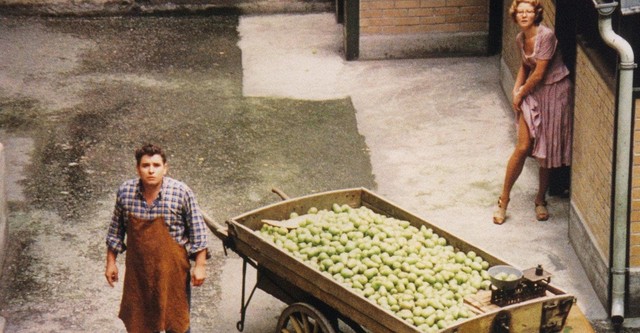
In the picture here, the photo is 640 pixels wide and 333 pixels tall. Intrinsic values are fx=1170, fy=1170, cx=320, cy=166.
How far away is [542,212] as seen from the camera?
10.8 m

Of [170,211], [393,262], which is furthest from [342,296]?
[170,211]

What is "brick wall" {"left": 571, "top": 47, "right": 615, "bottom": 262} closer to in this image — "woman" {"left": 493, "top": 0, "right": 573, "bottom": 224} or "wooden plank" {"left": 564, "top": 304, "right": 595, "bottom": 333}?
→ "woman" {"left": 493, "top": 0, "right": 573, "bottom": 224}

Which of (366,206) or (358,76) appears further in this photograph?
(358,76)

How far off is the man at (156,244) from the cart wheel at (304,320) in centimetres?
69

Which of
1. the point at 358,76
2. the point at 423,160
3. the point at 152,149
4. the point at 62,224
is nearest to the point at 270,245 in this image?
the point at 152,149

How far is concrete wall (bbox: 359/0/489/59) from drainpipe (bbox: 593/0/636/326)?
6676mm

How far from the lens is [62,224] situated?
1087cm

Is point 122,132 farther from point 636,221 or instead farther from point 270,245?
point 636,221

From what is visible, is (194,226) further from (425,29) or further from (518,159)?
(425,29)

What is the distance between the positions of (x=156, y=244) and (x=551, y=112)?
4.22m

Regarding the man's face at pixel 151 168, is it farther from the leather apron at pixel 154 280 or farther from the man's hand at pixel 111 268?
the man's hand at pixel 111 268

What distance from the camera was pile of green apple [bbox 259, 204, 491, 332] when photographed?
7469 millimetres

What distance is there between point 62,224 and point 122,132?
7.76 ft

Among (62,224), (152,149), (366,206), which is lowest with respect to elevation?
(62,224)
